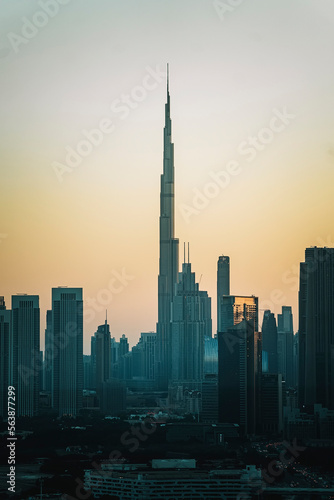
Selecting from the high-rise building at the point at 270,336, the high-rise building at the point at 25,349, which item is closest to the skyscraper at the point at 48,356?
the high-rise building at the point at 25,349

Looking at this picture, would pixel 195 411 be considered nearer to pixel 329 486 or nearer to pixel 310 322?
pixel 310 322

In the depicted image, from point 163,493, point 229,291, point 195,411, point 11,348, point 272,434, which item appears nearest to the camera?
point 163,493

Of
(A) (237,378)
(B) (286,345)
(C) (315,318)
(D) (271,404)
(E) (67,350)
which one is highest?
(C) (315,318)

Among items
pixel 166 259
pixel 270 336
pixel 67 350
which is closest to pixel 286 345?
pixel 270 336

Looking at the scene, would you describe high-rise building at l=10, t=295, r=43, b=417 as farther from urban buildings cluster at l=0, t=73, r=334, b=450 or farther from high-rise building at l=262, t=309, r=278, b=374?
high-rise building at l=262, t=309, r=278, b=374

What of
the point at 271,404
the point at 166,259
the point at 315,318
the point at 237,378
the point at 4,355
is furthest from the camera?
the point at 166,259

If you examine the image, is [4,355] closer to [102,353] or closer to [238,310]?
[238,310]

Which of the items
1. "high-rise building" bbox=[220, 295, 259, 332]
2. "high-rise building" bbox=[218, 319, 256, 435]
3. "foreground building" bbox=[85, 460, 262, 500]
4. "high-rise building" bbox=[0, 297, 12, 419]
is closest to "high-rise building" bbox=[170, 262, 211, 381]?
"high-rise building" bbox=[220, 295, 259, 332]

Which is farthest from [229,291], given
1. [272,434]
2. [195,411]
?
[272,434]
